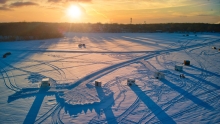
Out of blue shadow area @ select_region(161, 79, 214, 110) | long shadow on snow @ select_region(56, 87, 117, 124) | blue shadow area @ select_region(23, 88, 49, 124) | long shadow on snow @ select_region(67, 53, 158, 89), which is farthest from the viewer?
long shadow on snow @ select_region(67, 53, 158, 89)

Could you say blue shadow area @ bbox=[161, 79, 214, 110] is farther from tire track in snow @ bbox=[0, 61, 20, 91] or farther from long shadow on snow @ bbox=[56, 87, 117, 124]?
tire track in snow @ bbox=[0, 61, 20, 91]

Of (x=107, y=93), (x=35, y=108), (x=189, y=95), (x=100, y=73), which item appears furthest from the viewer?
(x=100, y=73)

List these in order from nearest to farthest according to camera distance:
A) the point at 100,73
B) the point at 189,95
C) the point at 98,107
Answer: the point at 98,107 → the point at 189,95 → the point at 100,73

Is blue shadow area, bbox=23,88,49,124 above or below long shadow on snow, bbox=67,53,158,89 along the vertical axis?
below

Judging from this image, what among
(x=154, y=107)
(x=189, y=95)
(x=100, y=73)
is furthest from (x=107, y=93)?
(x=189, y=95)

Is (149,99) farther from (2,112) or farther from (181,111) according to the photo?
(2,112)

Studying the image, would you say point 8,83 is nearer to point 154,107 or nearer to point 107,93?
point 107,93

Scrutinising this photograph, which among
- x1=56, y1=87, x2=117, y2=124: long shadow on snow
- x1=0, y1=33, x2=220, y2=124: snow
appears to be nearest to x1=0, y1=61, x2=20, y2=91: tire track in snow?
x1=0, y1=33, x2=220, y2=124: snow

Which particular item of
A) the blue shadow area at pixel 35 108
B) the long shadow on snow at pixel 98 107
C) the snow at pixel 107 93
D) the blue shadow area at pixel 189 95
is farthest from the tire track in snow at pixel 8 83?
the blue shadow area at pixel 189 95

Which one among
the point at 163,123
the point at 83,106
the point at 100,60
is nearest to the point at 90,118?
the point at 83,106

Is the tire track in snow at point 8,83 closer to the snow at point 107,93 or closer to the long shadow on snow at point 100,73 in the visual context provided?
the snow at point 107,93
